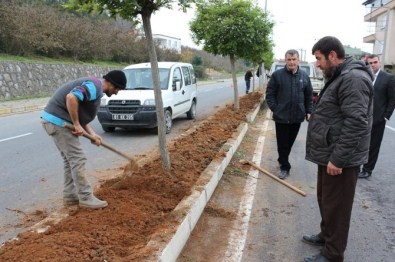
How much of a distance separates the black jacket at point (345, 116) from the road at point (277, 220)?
1073mm

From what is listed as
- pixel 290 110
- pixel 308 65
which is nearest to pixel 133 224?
pixel 290 110

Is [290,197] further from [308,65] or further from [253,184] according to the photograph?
[308,65]

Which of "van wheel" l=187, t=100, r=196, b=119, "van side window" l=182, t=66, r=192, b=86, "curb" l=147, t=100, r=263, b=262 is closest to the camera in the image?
"curb" l=147, t=100, r=263, b=262

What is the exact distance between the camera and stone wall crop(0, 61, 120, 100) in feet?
64.2

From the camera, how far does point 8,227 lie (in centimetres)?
432

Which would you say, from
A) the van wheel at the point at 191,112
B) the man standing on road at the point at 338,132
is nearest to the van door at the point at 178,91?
the van wheel at the point at 191,112

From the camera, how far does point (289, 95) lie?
6148 mm

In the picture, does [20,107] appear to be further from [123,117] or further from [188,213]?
[188,213]

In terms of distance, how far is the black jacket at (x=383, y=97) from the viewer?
19.6 ft

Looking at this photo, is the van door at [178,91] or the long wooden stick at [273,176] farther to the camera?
the van door at [178,91]

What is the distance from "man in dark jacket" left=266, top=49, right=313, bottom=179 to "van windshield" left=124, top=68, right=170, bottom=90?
453 cm


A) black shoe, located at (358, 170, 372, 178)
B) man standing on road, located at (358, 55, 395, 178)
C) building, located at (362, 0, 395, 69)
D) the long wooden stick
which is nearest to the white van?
the long wooden stick

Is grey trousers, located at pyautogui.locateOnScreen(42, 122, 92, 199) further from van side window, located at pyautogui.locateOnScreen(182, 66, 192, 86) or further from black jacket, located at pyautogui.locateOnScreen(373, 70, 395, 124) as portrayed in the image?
van side window, located at pyautogui.locateOnScreen(182, 66, 192, 86)

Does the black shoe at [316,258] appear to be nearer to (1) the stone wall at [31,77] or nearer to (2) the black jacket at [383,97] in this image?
(2) the black jacket at [383,97]
